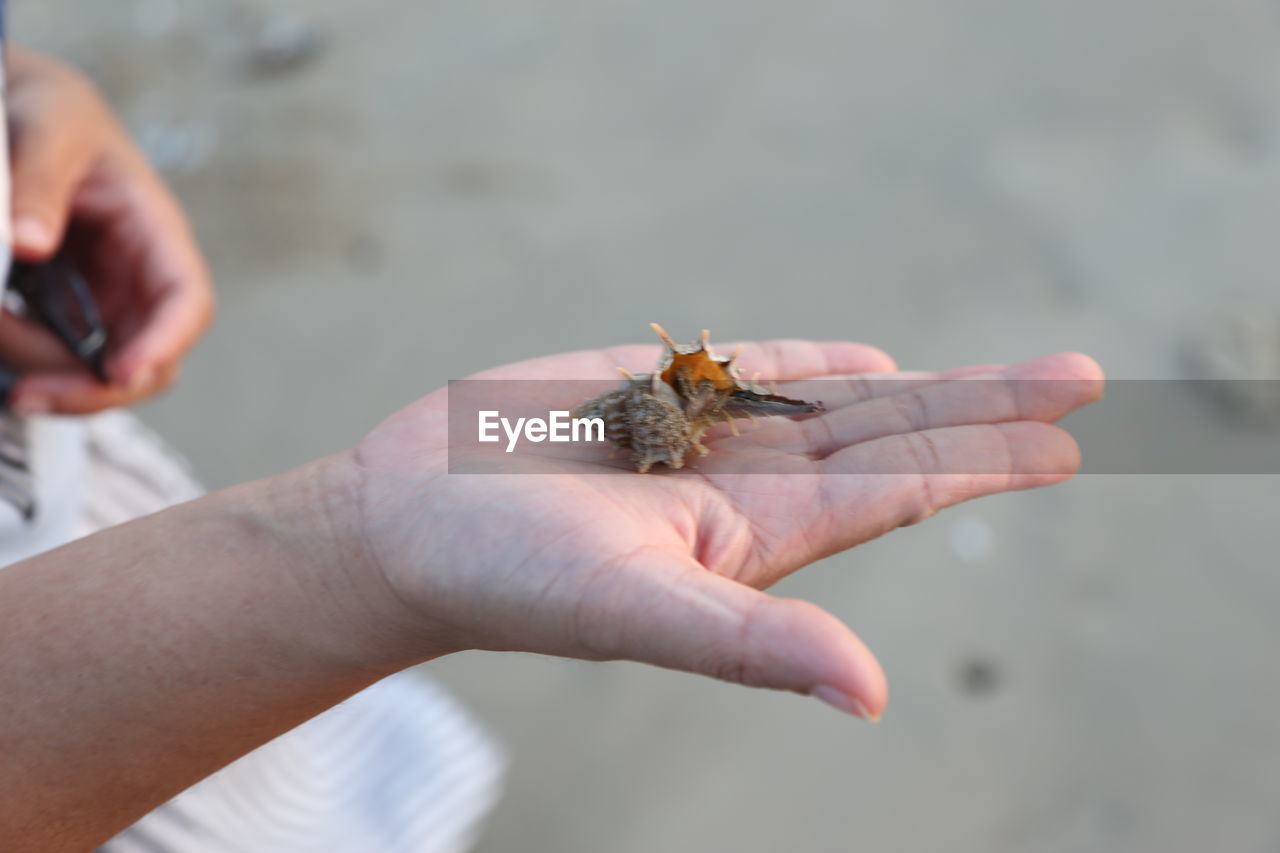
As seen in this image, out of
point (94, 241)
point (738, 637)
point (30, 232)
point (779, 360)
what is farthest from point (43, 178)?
point (738, 637)

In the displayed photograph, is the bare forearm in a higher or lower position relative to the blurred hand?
lower

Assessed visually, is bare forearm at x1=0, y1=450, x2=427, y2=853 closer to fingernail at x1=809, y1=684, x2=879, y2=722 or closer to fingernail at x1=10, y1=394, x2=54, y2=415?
fingernail at x1=809, y1=684, x2=879, y2=722

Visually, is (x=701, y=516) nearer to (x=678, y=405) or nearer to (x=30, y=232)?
(x=678, y=405)

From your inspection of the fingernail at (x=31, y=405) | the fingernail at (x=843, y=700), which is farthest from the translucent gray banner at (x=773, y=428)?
the fingernail at (x=31, y=405)

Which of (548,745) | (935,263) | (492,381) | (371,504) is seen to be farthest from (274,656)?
(935,263)

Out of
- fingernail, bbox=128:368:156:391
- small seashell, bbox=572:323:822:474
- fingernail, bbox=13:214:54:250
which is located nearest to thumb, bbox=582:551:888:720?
Answer: small seashell, bbox=572:323:822:474

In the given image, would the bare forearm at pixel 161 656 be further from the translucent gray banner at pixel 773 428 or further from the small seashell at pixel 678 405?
the small seashell at pixel 678 405
